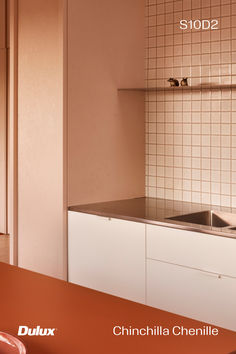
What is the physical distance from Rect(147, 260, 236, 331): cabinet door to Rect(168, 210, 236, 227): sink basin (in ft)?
1.36

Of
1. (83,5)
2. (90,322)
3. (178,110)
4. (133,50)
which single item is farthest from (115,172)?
(90,322)

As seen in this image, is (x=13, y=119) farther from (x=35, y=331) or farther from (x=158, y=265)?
(x=35, y=331)

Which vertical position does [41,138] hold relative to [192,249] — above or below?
above

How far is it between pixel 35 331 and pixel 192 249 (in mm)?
1526

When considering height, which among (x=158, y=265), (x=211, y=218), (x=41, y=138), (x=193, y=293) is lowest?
(x=193, y=293)

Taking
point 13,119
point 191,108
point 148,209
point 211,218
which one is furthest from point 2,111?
point 211,218

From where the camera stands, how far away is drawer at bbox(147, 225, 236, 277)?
8.80ft

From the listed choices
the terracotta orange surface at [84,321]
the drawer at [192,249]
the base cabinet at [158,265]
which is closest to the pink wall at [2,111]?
the base cabinet at [158,265]

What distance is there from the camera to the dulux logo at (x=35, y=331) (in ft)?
4.64

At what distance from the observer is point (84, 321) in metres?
1.49

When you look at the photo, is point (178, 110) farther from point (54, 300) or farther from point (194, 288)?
point (54, 300)

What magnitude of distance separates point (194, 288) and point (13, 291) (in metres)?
1.30

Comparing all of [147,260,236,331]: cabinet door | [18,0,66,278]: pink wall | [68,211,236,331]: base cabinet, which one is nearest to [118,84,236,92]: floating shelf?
[18,0,66,278]: pink wall

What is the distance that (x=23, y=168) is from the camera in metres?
3.70
